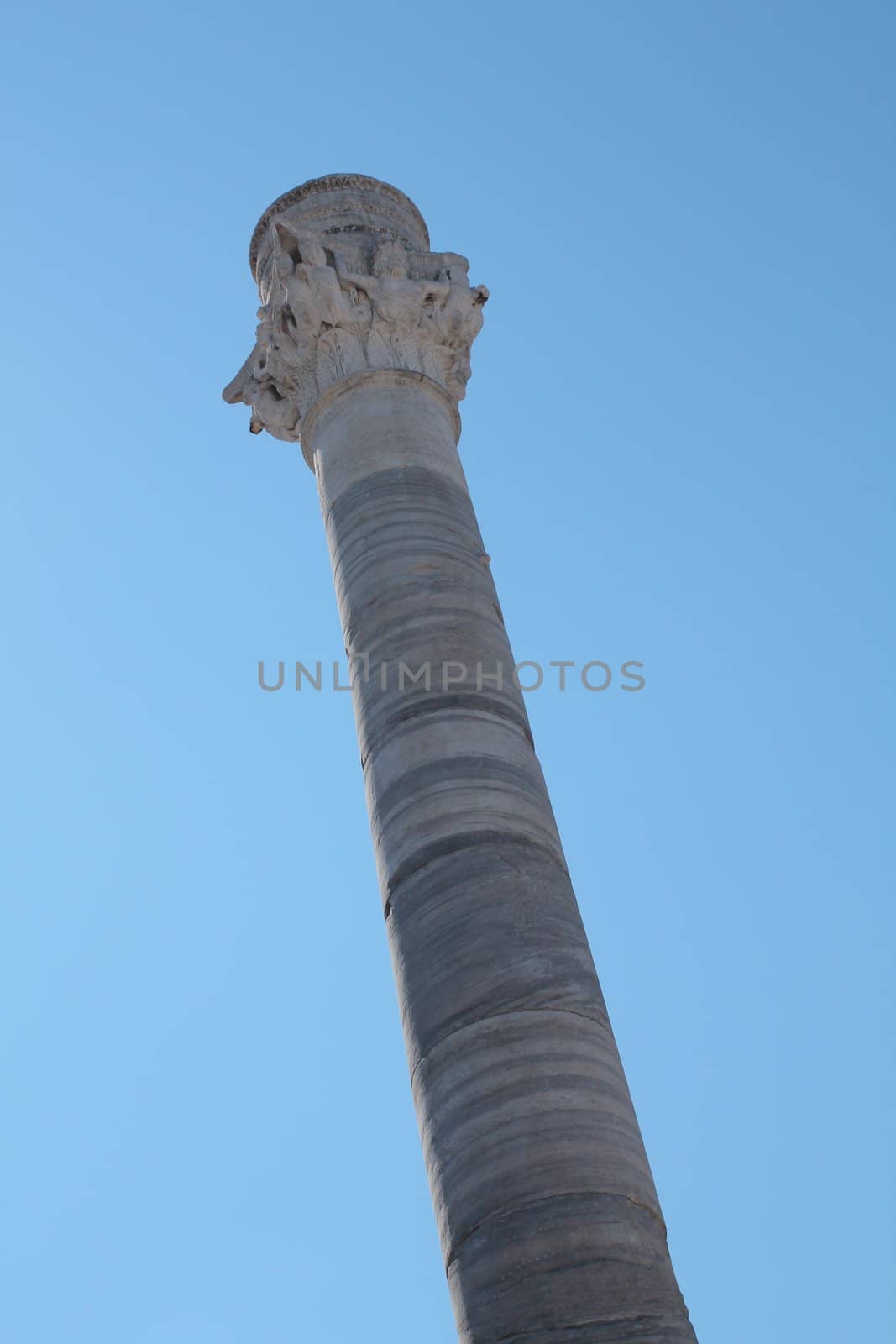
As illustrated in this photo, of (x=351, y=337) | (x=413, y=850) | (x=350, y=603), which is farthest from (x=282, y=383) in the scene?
(x=413, y=850)

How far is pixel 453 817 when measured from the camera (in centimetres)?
980

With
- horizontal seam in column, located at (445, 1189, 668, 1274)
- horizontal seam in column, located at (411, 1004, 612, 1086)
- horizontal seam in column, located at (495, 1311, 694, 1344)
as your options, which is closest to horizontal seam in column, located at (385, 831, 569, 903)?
horizontal seam in column, located at (411, 1004, 612, 1086)

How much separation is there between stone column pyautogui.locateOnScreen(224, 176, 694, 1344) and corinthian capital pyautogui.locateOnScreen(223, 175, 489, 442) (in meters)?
0.02

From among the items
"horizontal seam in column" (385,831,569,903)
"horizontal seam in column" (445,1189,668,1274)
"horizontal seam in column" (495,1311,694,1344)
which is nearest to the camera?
"horizontal seam in column" (495,1311,694,1344)

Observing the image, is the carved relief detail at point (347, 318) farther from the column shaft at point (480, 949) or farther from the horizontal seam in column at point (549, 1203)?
the horizontal seam in column at point (549, 1203)

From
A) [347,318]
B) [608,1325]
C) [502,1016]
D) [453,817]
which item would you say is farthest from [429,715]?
[347,318]

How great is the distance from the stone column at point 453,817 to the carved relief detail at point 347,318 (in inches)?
0.9

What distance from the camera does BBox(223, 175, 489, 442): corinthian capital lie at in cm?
1359

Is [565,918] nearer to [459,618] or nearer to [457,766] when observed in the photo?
[457,766]

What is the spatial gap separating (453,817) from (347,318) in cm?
576

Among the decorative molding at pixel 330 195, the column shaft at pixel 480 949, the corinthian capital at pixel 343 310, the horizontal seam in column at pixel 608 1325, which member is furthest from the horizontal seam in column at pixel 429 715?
the decorative molding at pixel 330 195

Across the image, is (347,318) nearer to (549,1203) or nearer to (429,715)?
(429,715)

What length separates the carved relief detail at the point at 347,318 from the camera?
535 inches

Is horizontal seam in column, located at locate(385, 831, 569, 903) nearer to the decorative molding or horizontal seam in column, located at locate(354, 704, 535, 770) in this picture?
horizontal seam in column, located at locate(354, 704, 535, 770)
